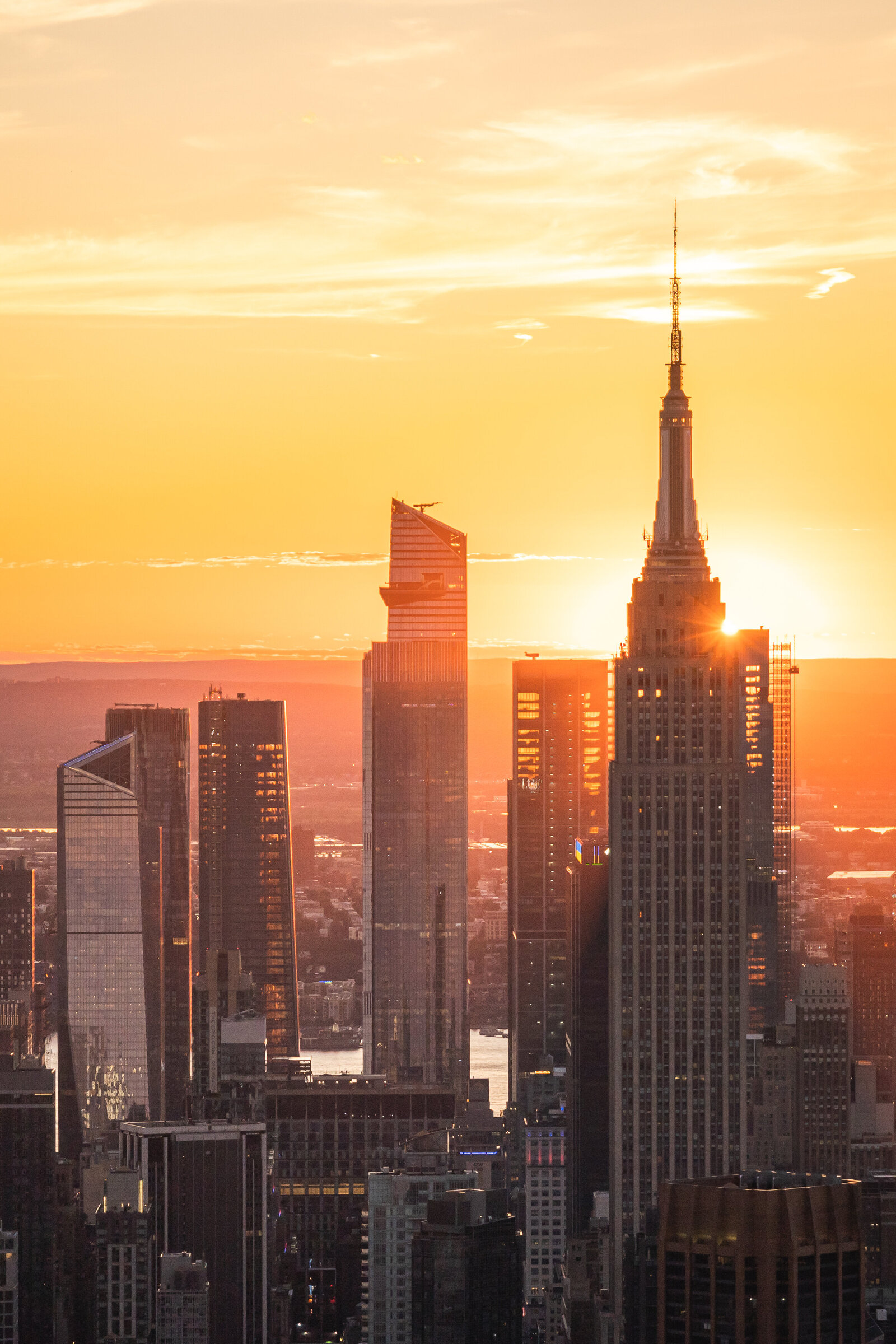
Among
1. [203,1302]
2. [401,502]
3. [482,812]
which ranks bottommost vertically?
[203,1302]

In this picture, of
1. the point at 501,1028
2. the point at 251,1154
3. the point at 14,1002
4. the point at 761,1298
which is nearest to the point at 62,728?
the point at 14,1002

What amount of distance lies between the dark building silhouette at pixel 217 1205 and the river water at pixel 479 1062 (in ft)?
79.7

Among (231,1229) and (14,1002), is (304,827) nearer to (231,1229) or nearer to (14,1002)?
(14,1002)

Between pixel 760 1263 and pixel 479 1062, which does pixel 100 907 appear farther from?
pixel 760 1263

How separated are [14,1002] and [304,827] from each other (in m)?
24.8

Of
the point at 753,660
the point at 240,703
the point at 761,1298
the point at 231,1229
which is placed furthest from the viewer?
the point at 240,703

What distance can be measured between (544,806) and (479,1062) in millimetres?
11978

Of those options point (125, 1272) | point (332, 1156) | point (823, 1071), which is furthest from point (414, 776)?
point (125, 1272)

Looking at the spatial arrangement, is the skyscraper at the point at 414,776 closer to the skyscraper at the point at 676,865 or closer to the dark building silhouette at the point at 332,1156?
the dark building silhouette at the point at 332,1156

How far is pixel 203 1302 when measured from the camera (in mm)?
73438

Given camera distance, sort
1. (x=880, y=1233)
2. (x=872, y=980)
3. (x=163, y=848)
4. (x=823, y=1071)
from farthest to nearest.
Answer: (x=163, y=848)
(x=872, y=980)
(x=823, y=1071)
(x=880, y=1233)

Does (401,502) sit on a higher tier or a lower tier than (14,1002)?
higher

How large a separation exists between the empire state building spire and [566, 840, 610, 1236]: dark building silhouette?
27.9 feet

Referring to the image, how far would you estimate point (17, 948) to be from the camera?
125875 mm
